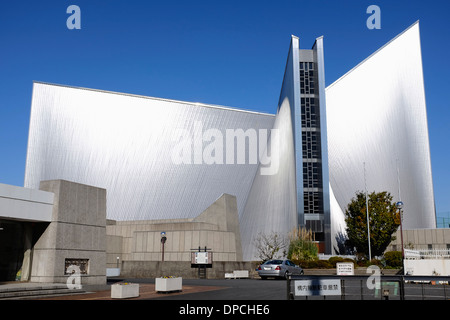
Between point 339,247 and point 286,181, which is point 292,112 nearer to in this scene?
point 286,181

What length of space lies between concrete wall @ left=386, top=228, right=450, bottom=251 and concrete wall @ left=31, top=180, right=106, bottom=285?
25537mm

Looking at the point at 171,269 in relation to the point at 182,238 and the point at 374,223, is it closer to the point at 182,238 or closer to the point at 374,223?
the point at 182,238

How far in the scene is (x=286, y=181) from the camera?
1580 inches

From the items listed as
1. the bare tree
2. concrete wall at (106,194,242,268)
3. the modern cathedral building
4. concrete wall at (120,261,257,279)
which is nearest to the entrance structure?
concrete wall at (120,261,257,279)

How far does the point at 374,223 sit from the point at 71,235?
23847 millimetres

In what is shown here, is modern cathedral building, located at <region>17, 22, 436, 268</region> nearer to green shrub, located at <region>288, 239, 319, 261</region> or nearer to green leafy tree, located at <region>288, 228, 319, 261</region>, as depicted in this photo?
green leafy tree, located at <region>288, 228, 319, 261</region>

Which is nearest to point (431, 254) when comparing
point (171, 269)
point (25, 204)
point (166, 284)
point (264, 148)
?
point (171, 269)

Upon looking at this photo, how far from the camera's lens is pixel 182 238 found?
3031 centimetres

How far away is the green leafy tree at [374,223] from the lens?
3400cm

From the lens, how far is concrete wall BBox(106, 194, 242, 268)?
3009cm

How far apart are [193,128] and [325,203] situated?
14.0 meters

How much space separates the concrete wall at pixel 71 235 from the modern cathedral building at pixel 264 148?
1673cm

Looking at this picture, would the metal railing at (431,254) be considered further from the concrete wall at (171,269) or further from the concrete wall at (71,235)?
the concrete wall at (71,235)

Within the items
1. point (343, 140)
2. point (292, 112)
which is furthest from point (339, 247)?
point (292, 112)
